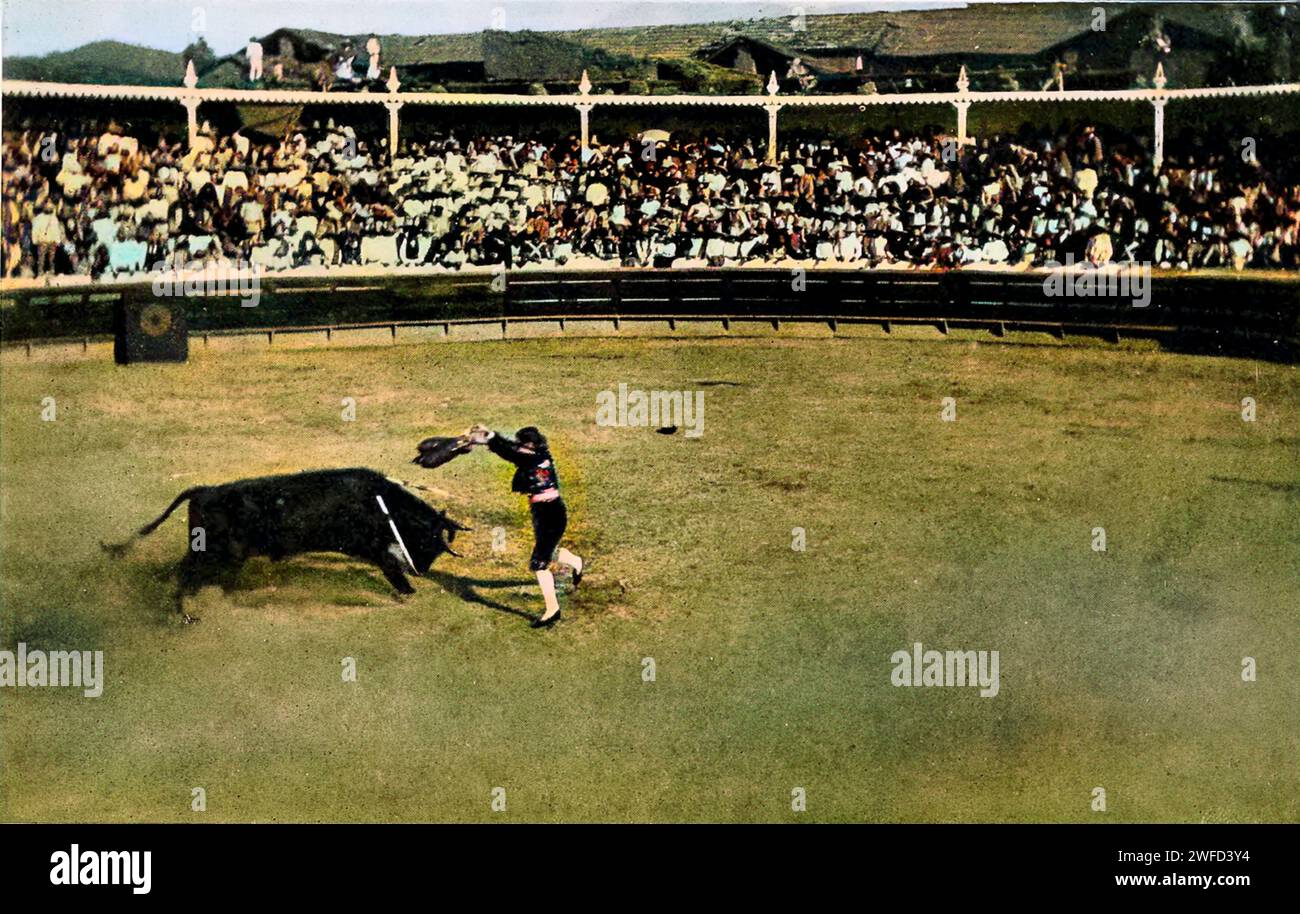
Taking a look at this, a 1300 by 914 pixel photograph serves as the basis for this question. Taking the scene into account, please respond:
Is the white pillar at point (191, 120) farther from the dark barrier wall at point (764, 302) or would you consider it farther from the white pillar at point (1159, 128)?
the white pillar at point (1159, 128)

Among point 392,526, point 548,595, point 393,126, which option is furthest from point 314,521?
point 393,126

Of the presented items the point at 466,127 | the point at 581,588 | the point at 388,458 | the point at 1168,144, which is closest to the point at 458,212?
the point at 466,127

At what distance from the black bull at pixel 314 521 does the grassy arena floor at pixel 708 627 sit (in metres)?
0.33

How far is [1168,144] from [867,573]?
1714 cm

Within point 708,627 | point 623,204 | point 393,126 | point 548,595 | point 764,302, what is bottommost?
point 708,627

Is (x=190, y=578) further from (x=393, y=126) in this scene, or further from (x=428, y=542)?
(x=393, y=126)

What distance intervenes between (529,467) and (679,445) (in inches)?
196

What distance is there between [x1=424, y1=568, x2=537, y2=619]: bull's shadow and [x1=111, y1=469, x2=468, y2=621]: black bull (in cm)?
28

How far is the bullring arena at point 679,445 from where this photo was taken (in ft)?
30.8

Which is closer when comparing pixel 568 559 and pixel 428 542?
pixel 568 559

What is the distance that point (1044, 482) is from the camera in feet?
46.6

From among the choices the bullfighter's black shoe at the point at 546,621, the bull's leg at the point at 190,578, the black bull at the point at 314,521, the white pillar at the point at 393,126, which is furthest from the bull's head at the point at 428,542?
the white pillar at the point at 393,126

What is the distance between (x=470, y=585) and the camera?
1172 cm

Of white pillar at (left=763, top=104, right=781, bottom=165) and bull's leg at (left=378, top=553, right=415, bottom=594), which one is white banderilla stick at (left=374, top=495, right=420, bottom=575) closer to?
bull's leg at (left=378, top=553, right=415, bottom=594)
